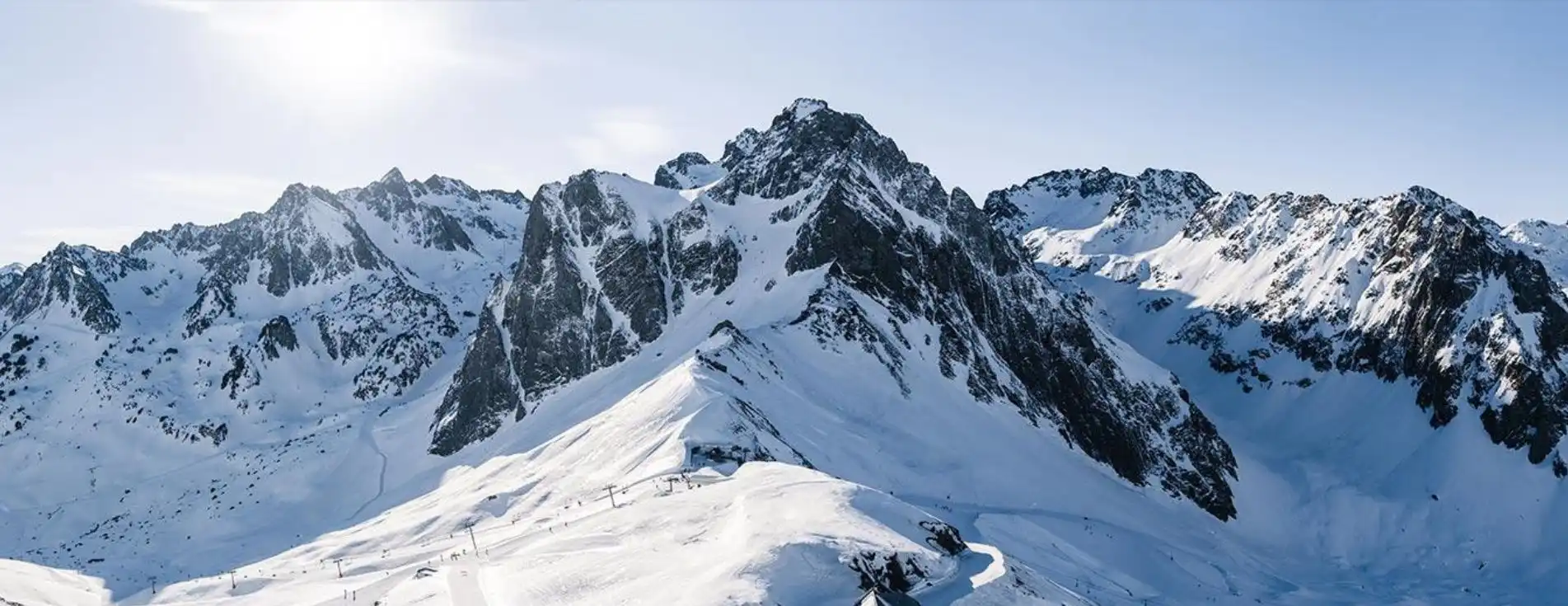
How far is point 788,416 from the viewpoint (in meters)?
71.7

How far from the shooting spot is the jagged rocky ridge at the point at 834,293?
10081 cm

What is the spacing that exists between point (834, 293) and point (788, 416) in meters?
25.0

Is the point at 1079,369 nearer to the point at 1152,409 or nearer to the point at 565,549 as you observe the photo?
the point at 1152,409

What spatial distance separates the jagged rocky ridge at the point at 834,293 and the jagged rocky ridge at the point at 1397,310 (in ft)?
99.1

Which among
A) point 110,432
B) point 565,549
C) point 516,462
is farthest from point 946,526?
point 110,432

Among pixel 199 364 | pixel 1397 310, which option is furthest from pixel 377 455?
pixel 1397 310

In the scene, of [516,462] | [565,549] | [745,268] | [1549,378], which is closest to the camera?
[565,549]

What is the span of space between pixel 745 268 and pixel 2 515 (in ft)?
290

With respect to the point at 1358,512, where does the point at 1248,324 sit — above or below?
above

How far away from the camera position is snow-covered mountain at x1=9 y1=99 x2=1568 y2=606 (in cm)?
4825

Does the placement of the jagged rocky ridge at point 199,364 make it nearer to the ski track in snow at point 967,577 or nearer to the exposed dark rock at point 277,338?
the exposed dark rock at point 277,338

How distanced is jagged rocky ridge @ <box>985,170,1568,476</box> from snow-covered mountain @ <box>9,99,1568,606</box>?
21.3 inches

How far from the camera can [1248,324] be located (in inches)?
6639

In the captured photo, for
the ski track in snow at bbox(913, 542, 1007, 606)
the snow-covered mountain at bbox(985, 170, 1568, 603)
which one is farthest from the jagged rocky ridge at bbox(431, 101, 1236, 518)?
the ski track in snow at bbox(913, 542, 1007, 606)
